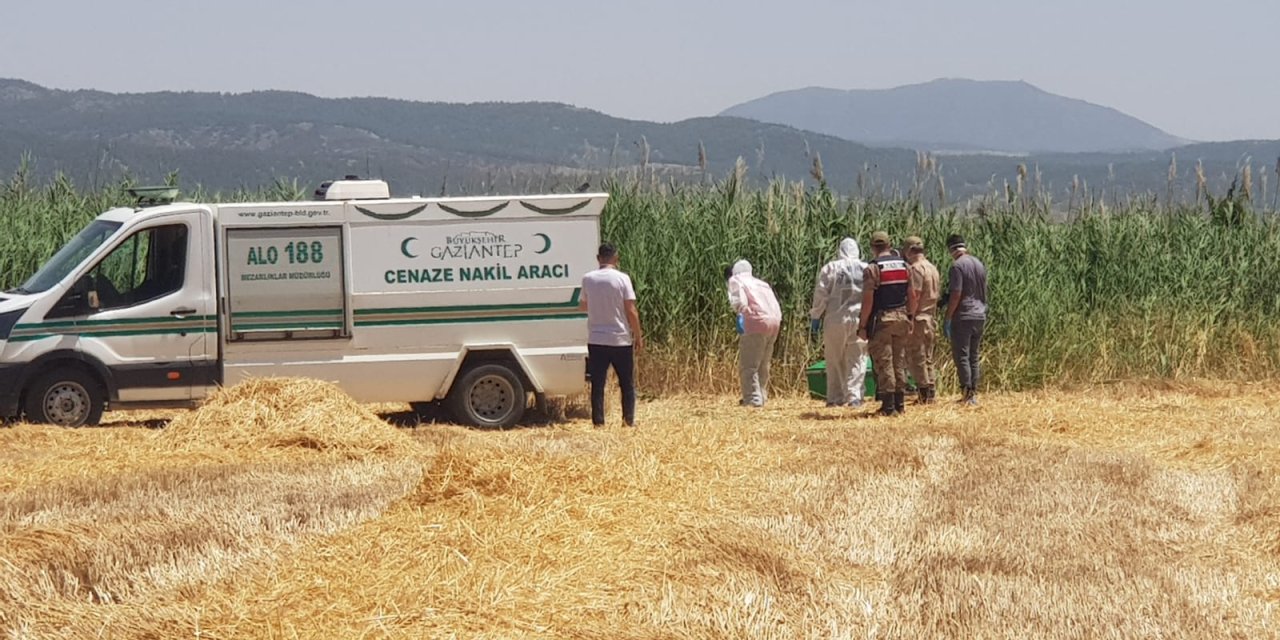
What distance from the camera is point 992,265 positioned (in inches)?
783

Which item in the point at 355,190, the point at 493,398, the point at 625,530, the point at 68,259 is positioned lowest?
the point at 493,398

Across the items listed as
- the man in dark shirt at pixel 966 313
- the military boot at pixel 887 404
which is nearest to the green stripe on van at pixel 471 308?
the military boot at pixel 887 404

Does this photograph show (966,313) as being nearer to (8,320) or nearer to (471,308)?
(471,308)

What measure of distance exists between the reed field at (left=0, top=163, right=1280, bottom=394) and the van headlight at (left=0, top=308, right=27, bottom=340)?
3.57 meters

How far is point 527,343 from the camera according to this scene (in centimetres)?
1570

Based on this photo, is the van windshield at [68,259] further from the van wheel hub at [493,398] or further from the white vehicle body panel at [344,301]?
the van wheel hub at [493,398]

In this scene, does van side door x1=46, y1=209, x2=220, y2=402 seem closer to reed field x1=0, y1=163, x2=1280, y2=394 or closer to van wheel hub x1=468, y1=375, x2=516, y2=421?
van wheel hub x1=468, y1=375, x2=516, y2=421

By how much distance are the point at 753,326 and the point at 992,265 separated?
153 inches

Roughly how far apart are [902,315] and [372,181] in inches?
204

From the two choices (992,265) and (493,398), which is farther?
(992,265)

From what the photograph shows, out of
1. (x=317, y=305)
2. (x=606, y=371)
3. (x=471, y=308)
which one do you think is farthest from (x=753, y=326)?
(x=317, y=305)

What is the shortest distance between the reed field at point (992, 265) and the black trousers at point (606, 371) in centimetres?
326

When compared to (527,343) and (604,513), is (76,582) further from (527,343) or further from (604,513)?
(527,343)

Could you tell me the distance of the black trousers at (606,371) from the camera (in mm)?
15141
